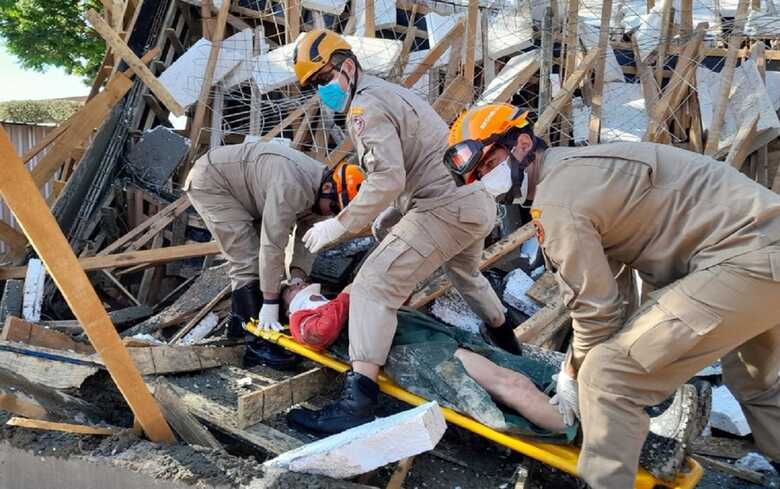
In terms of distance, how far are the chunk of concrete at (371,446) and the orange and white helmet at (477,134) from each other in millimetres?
881

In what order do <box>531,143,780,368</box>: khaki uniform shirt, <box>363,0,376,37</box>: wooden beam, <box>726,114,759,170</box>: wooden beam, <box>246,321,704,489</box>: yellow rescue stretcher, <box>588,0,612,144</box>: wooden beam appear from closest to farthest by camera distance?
<box>531,143,780,368</box>: khaki uniform shirt < <box>246,321,704,489</box>: yellow rescue stretcher < <box>726,114,759,170</box>: wooden beam < <box>588,0,612,144</box>: wooden beam < <box>363,0,376,37</box>: wooden beam

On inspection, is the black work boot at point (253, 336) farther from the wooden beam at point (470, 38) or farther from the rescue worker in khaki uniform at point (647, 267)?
the wooden beam at point (470, 38)

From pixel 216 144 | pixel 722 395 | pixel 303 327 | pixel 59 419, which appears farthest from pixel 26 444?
pixel 216 144

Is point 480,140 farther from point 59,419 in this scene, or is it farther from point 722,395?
point 722,395

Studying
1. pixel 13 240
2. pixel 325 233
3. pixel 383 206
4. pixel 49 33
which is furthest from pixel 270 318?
pixel 49 33

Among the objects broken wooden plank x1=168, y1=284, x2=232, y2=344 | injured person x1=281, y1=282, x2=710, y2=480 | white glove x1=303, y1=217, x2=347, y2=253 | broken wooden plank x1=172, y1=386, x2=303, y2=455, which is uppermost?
white glove x1=303, y1=217, x2=347, y2=253

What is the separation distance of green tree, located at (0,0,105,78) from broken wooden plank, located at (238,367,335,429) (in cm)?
1261

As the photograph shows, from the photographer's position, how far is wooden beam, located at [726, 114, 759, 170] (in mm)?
5363

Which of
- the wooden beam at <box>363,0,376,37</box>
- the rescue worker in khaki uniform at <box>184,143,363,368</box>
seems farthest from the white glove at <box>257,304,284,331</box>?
the wooden beam at <box>363,0,376,37</box>

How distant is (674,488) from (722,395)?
1909 mm

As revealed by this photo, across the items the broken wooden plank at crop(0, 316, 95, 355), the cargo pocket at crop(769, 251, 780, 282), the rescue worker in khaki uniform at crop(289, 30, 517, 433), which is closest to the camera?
the cargo pocket at crop(769, 251, 780, 282)

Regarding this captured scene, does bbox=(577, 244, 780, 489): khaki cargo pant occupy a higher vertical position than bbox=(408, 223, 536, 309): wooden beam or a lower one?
higher

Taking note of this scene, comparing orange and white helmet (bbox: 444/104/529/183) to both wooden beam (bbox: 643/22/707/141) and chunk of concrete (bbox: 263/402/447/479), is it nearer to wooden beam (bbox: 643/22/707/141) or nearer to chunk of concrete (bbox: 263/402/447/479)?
chunk of concrete (bbox: 263/402/447/479)

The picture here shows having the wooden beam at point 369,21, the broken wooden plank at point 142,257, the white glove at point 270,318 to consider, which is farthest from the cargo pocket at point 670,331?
the wooden beam at point 369,21
